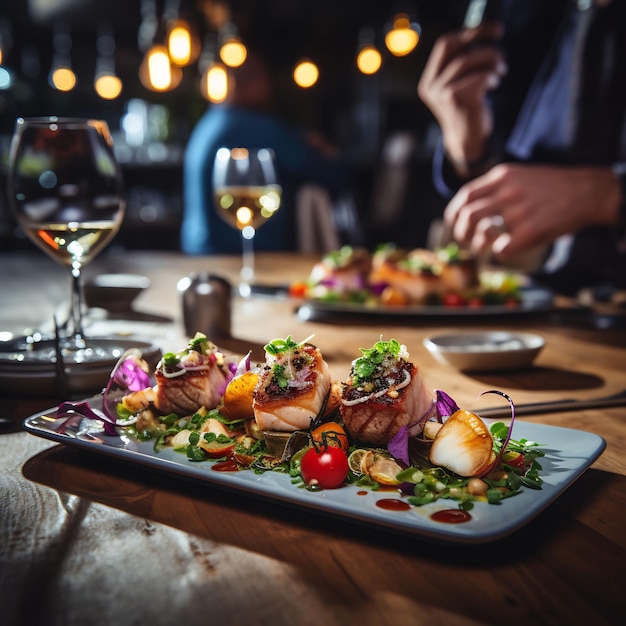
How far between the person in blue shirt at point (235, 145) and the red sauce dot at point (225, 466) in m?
4.89

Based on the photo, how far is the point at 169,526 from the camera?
0.78m

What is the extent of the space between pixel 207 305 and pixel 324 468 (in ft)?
3.61

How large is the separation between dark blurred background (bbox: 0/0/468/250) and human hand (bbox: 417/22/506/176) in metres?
6.11

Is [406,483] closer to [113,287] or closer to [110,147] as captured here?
[110,147]

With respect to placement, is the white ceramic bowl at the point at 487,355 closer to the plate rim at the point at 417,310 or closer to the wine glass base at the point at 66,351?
the plate rim at the point at 417,310

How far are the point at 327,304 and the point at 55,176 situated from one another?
37.6 inches

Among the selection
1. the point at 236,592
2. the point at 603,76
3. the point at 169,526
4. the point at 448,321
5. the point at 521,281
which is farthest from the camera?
the point at 603,76

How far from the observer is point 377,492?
2.58 ft

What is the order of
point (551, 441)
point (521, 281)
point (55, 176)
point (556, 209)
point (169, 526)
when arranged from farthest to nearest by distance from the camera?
point (521, 281)
point (556, 209)
point (55, 176)
point (551, 441)
point (169, 526)

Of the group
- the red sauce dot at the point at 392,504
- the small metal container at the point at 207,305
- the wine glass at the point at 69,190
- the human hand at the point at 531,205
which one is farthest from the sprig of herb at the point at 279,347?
the human hand at the point at 531,205

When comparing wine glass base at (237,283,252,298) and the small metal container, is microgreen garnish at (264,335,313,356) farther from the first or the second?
wine glass base at (237,283,252,298)

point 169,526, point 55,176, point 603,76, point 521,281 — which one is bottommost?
point 521,281

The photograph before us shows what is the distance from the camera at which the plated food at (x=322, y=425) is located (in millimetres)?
803

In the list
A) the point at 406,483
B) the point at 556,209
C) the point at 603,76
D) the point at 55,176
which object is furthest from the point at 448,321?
the point at 603,76
